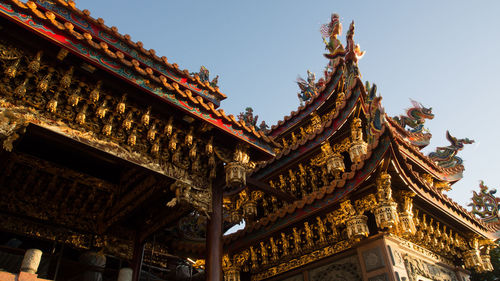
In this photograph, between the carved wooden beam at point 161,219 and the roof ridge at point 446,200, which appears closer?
the carved wooden beam at point 161,219

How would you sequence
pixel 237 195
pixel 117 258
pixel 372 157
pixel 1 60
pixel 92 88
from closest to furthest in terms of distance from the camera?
1. pixel 1 60
2. pixel 92 88
3. pixel 372 157
4. pixel 117 258
5. pixel 237 195

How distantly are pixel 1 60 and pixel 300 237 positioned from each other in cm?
705

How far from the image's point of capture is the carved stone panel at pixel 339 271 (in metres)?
8.05

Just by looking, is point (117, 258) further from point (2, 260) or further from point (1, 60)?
point (1, 60)

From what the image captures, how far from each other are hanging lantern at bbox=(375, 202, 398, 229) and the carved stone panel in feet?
4.15

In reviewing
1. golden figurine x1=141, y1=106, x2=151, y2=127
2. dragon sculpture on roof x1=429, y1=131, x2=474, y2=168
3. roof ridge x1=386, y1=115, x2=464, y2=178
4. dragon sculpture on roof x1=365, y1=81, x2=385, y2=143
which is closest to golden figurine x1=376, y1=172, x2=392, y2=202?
dragon sculpture on roof x1=365, y1=81, x2=385, y2=143

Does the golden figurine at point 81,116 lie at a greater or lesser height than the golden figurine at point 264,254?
greater

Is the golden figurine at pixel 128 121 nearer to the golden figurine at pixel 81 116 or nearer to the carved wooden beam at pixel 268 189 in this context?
the golden figurine at pixel 81 116

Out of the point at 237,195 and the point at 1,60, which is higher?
the point at 237,195

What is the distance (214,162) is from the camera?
7184 mm

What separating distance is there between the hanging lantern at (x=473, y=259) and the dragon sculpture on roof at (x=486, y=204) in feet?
7.18

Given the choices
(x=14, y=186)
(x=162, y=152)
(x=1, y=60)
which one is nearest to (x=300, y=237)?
(x=162, y=152)

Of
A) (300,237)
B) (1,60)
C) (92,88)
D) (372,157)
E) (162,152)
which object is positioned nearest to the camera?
(1,60)

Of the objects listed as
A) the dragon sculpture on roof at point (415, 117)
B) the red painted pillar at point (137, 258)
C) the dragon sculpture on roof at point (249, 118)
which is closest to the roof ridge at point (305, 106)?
the dragon sculpture on roof at point (249, 118)
